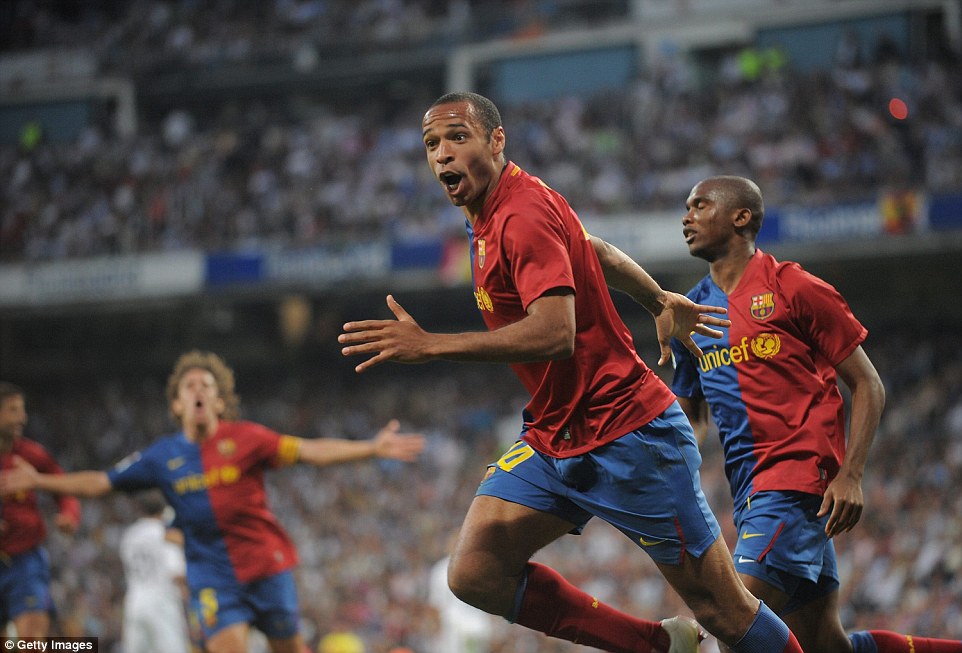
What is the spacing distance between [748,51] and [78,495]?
20817 mm

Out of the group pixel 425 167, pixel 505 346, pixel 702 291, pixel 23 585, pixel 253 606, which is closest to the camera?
pixel 505 346

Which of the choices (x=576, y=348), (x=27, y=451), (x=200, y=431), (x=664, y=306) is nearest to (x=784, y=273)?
(x=664, y=306)

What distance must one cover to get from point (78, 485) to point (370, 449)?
2108 mm

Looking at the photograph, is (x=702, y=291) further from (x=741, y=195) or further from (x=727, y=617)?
(x=727, y=617)

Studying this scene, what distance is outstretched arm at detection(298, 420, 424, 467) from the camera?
6.74 metres

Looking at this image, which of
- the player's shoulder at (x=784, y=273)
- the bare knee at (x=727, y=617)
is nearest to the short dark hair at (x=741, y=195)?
the player's shoulder at (x=784, y=273)

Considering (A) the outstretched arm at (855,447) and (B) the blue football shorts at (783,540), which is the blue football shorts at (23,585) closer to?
(B) the blue football shorts at (783,540)

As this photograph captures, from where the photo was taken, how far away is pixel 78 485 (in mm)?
7395

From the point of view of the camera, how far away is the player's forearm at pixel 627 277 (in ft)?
14.6

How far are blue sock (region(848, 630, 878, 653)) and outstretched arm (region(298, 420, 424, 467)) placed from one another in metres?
2.68

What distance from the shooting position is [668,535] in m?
4.19

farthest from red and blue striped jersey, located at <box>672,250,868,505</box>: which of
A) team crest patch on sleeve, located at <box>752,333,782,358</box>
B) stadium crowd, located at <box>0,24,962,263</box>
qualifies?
stadium crowd, located at <box>0,24,962,263</box>

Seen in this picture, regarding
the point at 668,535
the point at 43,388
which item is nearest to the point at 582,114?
the point at 43,388

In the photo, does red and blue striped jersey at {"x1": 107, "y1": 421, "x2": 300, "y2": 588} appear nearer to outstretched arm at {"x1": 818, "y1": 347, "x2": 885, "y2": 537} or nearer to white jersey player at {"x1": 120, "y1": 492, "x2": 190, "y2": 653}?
white jersey player at {"x1": 120, "y1": 492, "x2": 190, "y2": 653}
